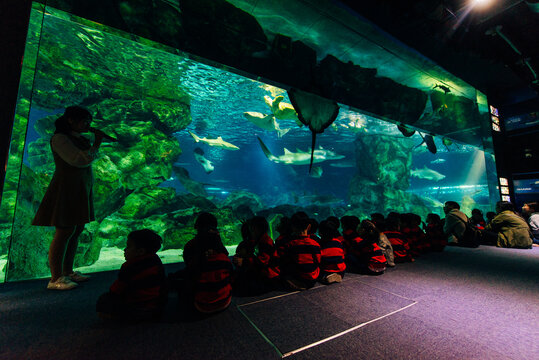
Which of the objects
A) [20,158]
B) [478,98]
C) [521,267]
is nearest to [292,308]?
[20,158]

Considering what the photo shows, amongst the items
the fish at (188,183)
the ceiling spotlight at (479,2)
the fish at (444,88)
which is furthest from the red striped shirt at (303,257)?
the fish at (188,183)

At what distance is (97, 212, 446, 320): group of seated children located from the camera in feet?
6.54

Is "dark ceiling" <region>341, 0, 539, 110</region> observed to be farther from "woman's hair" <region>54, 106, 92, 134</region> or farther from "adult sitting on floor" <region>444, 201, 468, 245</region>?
"woman's hair" <region>54, 106, 92, 134</region>

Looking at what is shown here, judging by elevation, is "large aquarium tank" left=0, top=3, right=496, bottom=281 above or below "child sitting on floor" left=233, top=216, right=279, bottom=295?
above

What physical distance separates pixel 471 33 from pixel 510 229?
619 cm

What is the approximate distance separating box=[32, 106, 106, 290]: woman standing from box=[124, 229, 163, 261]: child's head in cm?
124

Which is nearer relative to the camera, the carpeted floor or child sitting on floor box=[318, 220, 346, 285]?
the carpeted floor

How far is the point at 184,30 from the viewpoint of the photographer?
3.71m

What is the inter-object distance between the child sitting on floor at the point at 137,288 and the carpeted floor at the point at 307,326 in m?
0.13

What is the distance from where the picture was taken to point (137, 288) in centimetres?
195

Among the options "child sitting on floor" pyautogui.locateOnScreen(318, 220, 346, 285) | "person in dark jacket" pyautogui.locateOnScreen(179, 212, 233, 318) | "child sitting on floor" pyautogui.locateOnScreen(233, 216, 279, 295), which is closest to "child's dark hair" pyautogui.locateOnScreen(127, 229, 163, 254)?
"person in dark jacket" pyautogui.locateOnScreen(179, 212, 233, 318)

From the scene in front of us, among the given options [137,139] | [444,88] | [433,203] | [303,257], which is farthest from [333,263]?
[433,203]

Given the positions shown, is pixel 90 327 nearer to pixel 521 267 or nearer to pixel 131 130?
pixel 521 267

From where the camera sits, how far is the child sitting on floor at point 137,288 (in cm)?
194
